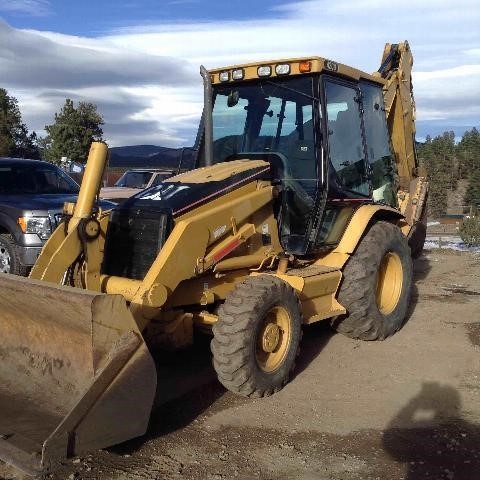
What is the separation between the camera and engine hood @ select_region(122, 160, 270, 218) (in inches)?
192

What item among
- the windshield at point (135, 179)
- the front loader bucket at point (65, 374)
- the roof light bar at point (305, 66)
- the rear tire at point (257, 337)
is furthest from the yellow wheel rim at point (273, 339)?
the windshield at point (135, 179)

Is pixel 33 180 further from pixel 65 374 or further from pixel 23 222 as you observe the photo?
pixel 65 374

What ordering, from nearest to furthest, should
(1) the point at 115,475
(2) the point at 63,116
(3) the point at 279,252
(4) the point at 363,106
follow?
1. (1) the point at 115,475
2. (3) the point at 279,252
3. (4) the point at 363,106
4. (2) the point at 63,116

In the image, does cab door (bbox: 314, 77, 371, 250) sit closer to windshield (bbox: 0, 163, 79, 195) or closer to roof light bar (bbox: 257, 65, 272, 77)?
roof light bar (bbox: 257, 65, 272, 77)

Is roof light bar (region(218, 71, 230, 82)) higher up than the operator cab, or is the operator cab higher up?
roof light bar (region(218, 71, 230, 82))

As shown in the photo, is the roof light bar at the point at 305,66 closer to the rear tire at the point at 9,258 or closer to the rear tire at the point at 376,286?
the rear tire at the point at 376,286

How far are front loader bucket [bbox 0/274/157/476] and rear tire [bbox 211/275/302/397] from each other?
81cm

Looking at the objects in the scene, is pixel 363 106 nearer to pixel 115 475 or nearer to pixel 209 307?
pixel 209 307

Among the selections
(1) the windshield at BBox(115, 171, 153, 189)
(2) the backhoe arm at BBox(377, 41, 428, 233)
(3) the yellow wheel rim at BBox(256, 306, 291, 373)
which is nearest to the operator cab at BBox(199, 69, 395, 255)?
(3) the yellow wheel rim at BBox(256, 306, 291, 373)

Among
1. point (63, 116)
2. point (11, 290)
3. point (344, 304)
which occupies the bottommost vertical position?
point (344, 304)

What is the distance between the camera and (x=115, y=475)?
3643 mm

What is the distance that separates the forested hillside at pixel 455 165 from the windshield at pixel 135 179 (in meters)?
27.5

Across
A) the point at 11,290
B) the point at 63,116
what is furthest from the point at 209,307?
the point at 63,116

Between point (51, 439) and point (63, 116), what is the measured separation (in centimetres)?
3055
